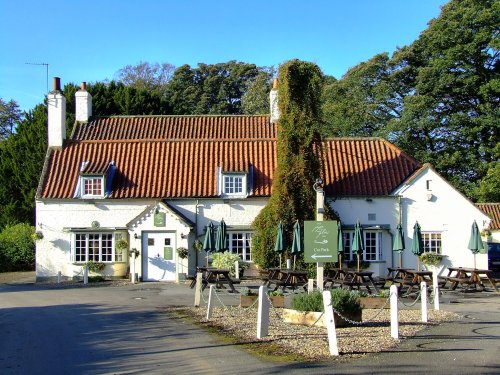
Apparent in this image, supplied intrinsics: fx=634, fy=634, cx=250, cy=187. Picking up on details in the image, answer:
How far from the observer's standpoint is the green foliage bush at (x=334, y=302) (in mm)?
13719

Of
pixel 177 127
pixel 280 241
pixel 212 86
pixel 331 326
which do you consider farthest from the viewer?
pixel 212 86

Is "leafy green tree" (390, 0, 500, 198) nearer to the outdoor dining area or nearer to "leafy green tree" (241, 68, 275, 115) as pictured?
the outdoor dining area

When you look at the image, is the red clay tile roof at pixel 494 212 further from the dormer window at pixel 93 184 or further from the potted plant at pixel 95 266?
the potted plant at pixel 95 266

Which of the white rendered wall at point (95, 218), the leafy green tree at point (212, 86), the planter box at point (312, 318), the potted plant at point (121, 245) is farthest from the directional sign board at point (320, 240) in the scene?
the leafy green tree at point (212, 86)

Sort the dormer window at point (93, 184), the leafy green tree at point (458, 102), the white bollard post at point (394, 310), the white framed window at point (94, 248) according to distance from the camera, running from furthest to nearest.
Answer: the leafy green tree at point (458, 102) < the dormer window at point (93, 184) < the white framed window at point (94, 248) < the white bollard post at point (394, 310)

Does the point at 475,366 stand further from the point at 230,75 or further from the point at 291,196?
the point at 230,75

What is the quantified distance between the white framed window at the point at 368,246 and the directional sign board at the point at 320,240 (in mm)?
14978

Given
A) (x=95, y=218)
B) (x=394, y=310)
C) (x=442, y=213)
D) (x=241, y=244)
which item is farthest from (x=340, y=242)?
(x=394, y=310)

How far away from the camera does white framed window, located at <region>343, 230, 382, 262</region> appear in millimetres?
29797

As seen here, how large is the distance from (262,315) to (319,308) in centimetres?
167

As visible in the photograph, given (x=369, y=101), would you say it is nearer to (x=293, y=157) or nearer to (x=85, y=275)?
(x=293, y=157)

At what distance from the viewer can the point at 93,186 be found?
3045 cm

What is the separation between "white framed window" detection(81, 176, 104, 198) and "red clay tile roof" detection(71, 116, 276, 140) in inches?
285

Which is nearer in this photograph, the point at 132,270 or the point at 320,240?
the point at 320,240
